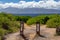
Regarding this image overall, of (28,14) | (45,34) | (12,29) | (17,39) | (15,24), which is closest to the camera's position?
(17,39)

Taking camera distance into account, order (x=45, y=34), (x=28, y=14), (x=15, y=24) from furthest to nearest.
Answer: (x=28, y=14), (x=15, y=24), (x=45, y=34)

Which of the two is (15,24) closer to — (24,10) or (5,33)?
(5,33)

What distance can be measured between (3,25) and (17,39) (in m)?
3.42

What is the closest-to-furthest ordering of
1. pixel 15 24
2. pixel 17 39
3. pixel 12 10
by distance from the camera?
pixel 17 39, pixel 15 24, pixel 12 10

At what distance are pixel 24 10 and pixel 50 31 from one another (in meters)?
11.0

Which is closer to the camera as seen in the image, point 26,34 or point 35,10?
point 26,34

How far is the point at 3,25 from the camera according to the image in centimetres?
1673

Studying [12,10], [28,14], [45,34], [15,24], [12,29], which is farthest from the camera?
[28,14]

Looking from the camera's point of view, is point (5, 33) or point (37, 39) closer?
point (37, 39)

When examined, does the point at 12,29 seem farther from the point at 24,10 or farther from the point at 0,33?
the point at 24,10

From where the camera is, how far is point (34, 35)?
1423cm

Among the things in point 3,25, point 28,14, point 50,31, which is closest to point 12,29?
point 3,25

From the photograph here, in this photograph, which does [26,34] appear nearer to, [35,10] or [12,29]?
[12,29]

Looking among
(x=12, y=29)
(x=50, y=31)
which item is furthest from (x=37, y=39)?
(x=12, y=29)
